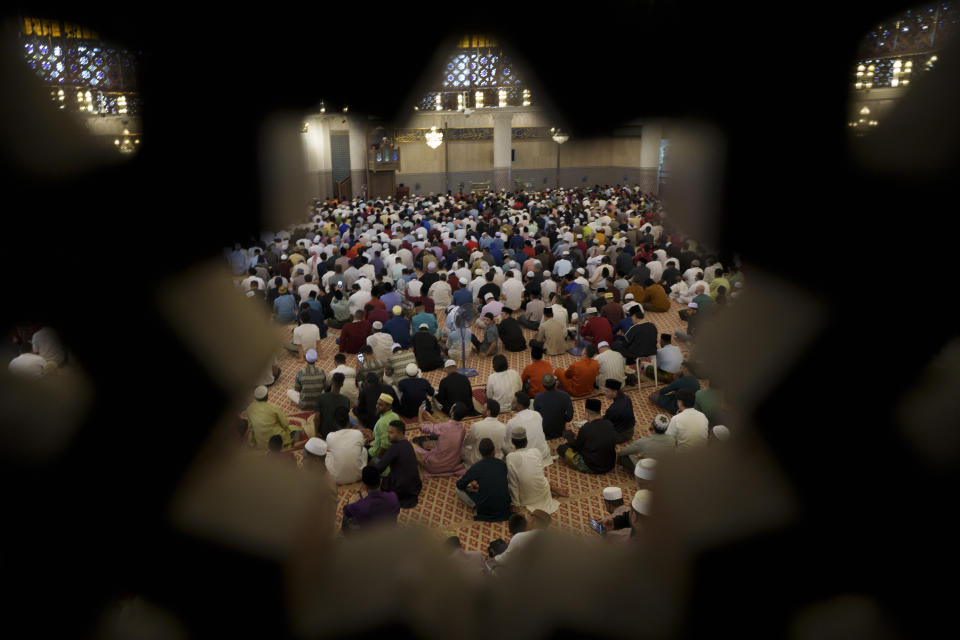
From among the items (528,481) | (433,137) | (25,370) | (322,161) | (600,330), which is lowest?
(528,481)

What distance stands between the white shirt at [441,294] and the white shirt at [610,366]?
3.46 m

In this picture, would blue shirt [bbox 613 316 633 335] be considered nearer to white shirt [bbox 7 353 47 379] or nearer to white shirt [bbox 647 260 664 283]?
white shirt [bbox 647 260 664 283]

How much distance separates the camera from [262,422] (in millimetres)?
4969

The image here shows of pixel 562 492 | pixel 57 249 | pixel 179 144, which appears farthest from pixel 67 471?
pixel 562 492

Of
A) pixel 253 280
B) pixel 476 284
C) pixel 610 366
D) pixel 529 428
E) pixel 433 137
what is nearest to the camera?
pixel 529 428

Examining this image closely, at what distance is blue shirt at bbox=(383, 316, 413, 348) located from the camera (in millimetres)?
7480

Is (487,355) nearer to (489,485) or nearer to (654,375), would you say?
(654,375)

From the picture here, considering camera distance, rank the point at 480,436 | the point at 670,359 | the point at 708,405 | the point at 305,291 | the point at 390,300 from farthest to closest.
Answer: the point at 305,291 < the point at 390,300 < the point at 670,359 < the point at 708,405 < the point at 480,436

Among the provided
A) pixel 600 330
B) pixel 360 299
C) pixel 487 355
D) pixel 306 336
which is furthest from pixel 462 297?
pixel 306 336

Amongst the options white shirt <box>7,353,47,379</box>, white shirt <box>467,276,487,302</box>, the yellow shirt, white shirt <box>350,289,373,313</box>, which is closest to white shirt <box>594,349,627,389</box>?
→ white shirt <box>467,276,487,302</box>

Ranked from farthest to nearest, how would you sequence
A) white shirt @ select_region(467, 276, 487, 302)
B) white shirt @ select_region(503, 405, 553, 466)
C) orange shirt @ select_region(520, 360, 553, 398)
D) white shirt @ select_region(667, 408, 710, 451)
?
white shirt @ select_region(467, 276, 487, 302) < orange shirt @ select_region(520, 360, 553, 398) < white shirt @ select_region(503, 405, 553, 466) < white shirt @ select_region(667, 408, 710, 451)

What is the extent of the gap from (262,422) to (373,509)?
162 cm

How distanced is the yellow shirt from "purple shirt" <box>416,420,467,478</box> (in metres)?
1.27

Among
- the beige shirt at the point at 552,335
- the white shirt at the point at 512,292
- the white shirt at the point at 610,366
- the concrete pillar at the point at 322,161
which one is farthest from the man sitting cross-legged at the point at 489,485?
the concrete pillar at the point at 322,161
